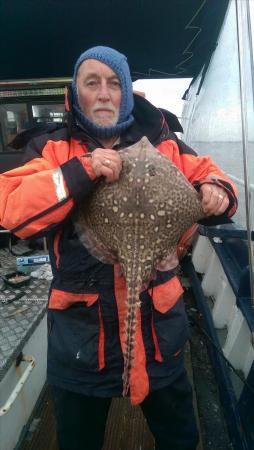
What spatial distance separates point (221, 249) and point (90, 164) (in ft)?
8.34

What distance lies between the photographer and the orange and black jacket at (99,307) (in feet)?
5.39

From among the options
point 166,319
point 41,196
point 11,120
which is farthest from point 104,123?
point 11,120

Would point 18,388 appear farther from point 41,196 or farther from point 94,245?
point 41,196

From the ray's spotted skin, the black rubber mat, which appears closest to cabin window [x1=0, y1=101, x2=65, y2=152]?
the black rubber mat

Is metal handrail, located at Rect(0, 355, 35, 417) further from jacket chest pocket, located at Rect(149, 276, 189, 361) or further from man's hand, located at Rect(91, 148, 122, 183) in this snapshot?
man's hand, located at Rect(91, 148, 122, 183)

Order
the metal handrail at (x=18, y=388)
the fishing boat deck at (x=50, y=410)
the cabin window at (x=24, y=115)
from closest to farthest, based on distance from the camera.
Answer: the metal handrail at (x=18, y=388) < the fishing boat deck at (x=50, y=410) < the cabin window at (x=24, y=115)

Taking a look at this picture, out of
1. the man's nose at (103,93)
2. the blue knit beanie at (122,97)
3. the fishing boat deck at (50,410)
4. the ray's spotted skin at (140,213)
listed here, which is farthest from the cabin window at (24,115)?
the ray's spotted skin at (140,213)

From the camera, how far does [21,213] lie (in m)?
1.39

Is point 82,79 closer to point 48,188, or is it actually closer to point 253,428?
point 48,188

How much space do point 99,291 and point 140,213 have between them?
543mm

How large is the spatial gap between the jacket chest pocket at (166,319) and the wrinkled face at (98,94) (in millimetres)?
956

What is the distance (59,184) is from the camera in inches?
55.4

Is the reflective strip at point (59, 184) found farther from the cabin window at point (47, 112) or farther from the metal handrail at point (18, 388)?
the cabin window at point (47, 112)

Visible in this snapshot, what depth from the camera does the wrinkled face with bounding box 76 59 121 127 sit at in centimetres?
170
